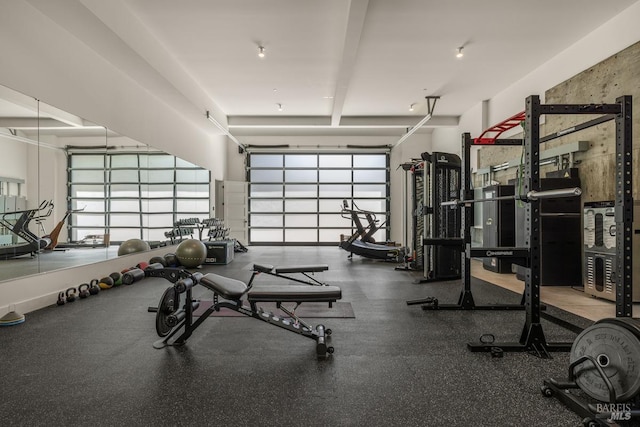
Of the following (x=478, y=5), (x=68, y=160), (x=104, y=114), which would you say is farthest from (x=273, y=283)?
(x=478, y=5)

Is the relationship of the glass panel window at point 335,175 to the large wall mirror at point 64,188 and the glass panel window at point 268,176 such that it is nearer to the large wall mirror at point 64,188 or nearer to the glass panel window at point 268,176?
the glass panel window at point 268,176

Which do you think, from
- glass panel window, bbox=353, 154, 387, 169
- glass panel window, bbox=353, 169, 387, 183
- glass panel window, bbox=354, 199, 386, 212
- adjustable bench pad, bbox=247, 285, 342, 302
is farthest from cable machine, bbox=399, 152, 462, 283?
glass panel window, bbox=353, 154, 387, 169

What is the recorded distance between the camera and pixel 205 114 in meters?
7.29

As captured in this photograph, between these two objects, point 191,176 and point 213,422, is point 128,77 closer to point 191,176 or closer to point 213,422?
point 191,176

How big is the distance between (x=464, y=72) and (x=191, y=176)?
6108 mm

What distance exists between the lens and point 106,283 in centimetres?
456

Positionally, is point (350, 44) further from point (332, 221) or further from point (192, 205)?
point (332, 221)

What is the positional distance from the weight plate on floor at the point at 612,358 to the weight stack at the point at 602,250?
265cm

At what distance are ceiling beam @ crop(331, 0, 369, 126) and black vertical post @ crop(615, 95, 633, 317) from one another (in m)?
2.73

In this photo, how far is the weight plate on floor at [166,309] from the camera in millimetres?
2619

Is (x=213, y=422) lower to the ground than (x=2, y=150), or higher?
lower

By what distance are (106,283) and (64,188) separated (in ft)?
4.27

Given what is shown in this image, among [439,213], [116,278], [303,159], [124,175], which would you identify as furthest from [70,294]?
[303,159]

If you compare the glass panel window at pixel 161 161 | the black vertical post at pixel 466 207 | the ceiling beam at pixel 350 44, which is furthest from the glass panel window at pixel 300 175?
the black vertical post at pixel 466 207
